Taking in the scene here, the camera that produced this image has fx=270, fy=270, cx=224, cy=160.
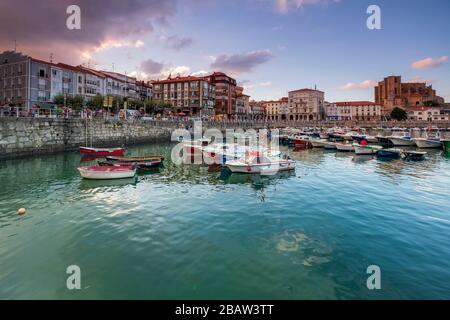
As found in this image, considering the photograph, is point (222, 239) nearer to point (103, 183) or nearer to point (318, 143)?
point (103, 183)

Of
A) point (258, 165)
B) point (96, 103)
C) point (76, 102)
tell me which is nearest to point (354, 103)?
point (96, 103)

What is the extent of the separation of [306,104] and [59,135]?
497ft

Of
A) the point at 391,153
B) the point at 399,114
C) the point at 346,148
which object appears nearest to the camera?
the point at 391,153

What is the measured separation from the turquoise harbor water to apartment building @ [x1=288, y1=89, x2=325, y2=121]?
498 feet

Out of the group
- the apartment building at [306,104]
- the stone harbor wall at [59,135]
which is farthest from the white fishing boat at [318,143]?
the apartment building at [306,104]

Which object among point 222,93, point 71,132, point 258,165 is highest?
point 222,93

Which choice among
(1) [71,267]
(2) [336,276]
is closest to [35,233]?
(1) [71,267]

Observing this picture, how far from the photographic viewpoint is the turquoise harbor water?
858cm

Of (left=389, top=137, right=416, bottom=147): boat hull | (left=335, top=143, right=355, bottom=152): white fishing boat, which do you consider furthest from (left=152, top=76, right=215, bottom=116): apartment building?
(left=389, top=137, right=416, bottom=147): boat hull

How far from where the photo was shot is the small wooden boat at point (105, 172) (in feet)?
73.4

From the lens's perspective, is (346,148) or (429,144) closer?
(346,148)

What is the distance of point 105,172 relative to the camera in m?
22.6

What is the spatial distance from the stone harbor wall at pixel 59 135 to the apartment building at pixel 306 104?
13199cm

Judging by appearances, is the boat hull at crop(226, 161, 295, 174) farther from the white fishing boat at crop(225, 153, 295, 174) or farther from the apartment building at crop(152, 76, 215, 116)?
the apartment building at crop(152, 76, 215, 116)
